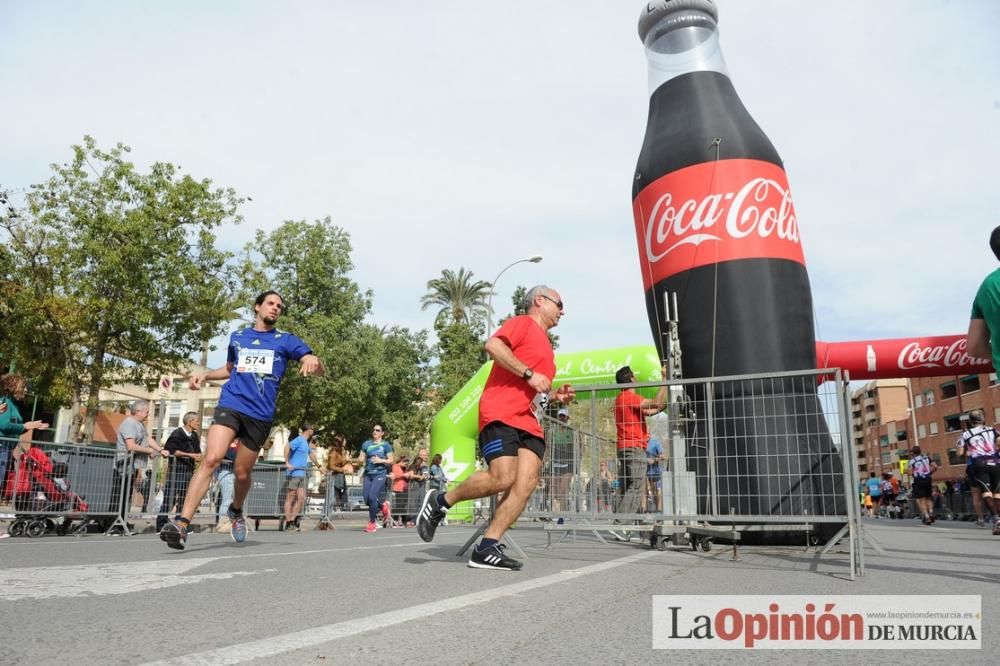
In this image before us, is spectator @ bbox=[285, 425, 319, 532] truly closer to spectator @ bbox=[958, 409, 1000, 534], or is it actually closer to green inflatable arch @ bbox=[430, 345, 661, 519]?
green inflatable arch @ bbox=[430, 345, 661, 519]

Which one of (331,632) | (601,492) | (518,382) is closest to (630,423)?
(601,492)

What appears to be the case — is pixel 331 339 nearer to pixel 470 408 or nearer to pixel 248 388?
pixel 470 408

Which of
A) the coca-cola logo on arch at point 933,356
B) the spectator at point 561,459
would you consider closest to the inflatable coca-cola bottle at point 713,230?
the spectator at point 561,459

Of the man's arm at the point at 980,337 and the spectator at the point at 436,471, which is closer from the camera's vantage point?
the man's arm at the point at 980,337

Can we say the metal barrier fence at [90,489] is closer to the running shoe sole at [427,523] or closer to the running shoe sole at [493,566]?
the running shoe sole at [427,523]

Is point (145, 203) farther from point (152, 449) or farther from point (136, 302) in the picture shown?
point (152, 449)

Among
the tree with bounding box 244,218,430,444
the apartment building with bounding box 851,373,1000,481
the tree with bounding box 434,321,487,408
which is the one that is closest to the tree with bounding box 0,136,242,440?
the tree with bounding box 244,218,430,444

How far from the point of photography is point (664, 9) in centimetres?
873

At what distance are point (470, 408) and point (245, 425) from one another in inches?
464

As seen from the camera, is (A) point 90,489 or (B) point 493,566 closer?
(B) point 493,566

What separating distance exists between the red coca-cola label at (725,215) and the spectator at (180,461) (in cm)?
699

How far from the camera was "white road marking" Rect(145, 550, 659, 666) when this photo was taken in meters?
1.90

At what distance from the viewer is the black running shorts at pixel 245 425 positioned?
18.3 ft

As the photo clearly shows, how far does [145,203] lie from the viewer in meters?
20.2
